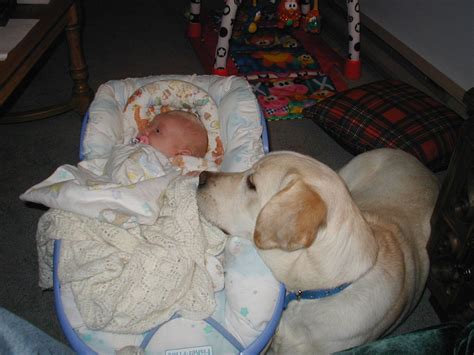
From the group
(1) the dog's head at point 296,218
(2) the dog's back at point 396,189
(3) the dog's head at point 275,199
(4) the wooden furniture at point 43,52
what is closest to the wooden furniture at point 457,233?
(2) the dog's back at point 396,189

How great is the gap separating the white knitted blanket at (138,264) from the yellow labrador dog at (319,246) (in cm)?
13

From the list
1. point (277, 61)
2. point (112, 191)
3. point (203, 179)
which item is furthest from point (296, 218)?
point (277, 61)

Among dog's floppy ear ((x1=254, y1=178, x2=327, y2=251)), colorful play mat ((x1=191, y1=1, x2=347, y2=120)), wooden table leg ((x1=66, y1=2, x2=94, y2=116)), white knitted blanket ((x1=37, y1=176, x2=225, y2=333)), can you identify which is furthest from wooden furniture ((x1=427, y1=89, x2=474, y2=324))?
wooden table leg ((x1=66, y1=2, x2=94, y2=116))

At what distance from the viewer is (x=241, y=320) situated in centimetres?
152

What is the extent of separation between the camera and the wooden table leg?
2.75 meters

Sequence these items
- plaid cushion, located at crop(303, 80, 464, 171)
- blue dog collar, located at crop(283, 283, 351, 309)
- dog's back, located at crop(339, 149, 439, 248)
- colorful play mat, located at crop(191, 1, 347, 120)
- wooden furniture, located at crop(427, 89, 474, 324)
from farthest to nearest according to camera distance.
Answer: colorful play mat, located at crop(191, 1, 347, 120), plaid cushion, located at crop(303, 80, 464, 171), dog's back, located at crop(339, 149, 439, 248), wooden furniture, located at crop(427, 89, 474, 324), blue dog collar, located at crop(283, 283, 351, 309)

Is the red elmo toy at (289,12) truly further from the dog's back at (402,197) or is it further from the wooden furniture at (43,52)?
the dog's back at (402,197)

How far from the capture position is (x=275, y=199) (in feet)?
4.21

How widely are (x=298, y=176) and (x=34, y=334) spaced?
85cm

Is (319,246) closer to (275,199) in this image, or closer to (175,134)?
(275,199)

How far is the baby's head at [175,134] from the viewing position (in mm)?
2209

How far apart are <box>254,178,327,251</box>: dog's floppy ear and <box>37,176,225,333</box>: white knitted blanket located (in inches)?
14.7

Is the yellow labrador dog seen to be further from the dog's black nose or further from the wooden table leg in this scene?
the wooden table leg

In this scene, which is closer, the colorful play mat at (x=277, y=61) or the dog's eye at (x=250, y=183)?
the dog's eye at (x=250, y=183)
